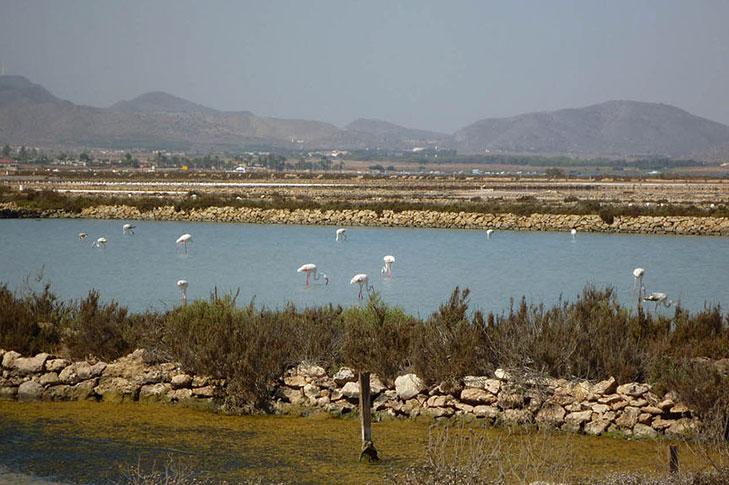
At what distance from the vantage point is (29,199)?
40.8 meters

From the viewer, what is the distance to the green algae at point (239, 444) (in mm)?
6840

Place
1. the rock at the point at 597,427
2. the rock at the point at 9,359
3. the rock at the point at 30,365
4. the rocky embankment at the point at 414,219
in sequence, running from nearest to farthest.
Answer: the rock at the point at 597,427
the rock at the point at 30,365
the rock at the point at 9,359
the rocky embankment at the point at 414,219

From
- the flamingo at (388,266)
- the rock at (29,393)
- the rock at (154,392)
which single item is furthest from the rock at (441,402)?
the flamingo at (388,266)

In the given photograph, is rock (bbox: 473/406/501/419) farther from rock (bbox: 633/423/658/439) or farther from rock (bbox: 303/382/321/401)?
rock (bbox: 303/382/321/401)

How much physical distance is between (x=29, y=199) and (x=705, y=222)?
30.5m

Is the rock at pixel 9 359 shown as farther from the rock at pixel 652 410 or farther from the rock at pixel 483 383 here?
the rock at pixel 652 410

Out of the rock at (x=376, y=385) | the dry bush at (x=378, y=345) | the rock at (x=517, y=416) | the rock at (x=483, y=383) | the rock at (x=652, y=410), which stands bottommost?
the rock at (x=517, y=416)

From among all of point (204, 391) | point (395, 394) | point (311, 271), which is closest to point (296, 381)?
point (204, 391)

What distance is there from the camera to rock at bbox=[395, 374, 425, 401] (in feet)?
27.9

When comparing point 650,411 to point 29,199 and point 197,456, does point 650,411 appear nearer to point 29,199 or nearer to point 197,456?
point 197,456

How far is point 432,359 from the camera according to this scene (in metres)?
8.64

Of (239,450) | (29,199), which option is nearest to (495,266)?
(239,450)

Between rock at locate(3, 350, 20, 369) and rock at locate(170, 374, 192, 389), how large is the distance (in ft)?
6.26

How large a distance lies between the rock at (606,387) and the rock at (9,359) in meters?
6.22
